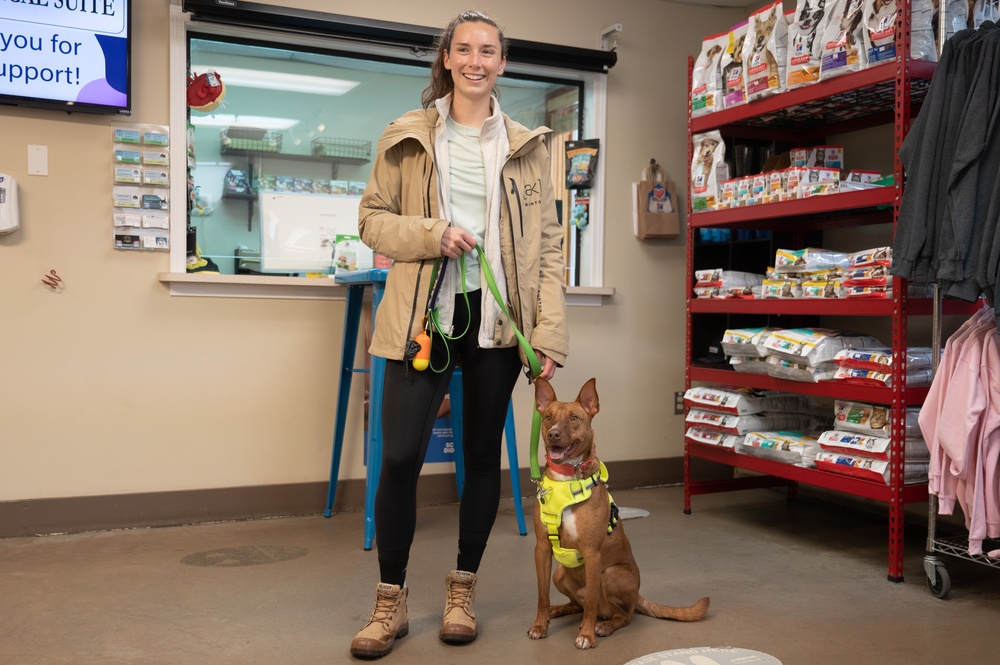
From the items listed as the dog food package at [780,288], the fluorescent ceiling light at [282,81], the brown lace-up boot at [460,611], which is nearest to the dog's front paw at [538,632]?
the brown lace-up boot at [460,611]

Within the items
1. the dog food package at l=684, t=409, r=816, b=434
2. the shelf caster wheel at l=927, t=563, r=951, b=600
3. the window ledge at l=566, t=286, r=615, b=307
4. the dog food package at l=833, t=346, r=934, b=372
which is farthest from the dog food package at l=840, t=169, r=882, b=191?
the window ledge at l=566, t=286, r=615, b=307

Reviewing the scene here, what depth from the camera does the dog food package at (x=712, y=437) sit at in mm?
3650

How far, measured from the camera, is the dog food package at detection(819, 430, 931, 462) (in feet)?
9.70

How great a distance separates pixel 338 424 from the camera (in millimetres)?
3742

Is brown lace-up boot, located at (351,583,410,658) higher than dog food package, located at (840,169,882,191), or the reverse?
dog food package, located at (840,169,882,191)

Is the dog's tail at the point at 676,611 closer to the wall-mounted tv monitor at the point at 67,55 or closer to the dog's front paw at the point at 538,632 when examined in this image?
the dog's front paw at the point at 538,632

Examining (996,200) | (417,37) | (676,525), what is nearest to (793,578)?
(676,525)

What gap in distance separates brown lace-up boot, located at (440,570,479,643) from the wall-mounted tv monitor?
233 centimetres

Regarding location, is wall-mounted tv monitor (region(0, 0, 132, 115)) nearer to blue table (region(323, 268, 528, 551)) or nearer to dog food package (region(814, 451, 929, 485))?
blue table (region(323, 268, 528, 551))

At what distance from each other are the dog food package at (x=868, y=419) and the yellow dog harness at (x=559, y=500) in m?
1.25

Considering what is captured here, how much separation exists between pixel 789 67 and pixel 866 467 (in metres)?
1.48

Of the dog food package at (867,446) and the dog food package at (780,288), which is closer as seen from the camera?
the dog food package at (867,446)

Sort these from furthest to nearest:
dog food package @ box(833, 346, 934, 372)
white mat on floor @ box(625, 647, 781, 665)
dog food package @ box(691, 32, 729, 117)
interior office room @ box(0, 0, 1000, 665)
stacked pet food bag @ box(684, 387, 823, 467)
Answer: dog food package @ box(691, 32, 729, 117) < stacked pet food bag @ box(684, 387, 823, 467) < dog food package @ box(833, 346, 934, 372) < interior office room @ box(0, 0, 1000, 665) < white mat on floor @ box(625, 647, 781, 665)

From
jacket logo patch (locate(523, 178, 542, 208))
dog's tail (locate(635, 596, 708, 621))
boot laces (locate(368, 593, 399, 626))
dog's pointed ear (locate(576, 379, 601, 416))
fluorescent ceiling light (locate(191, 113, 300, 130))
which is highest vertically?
fluorescent ceiling light (locate(191, 113, 300, 130))
